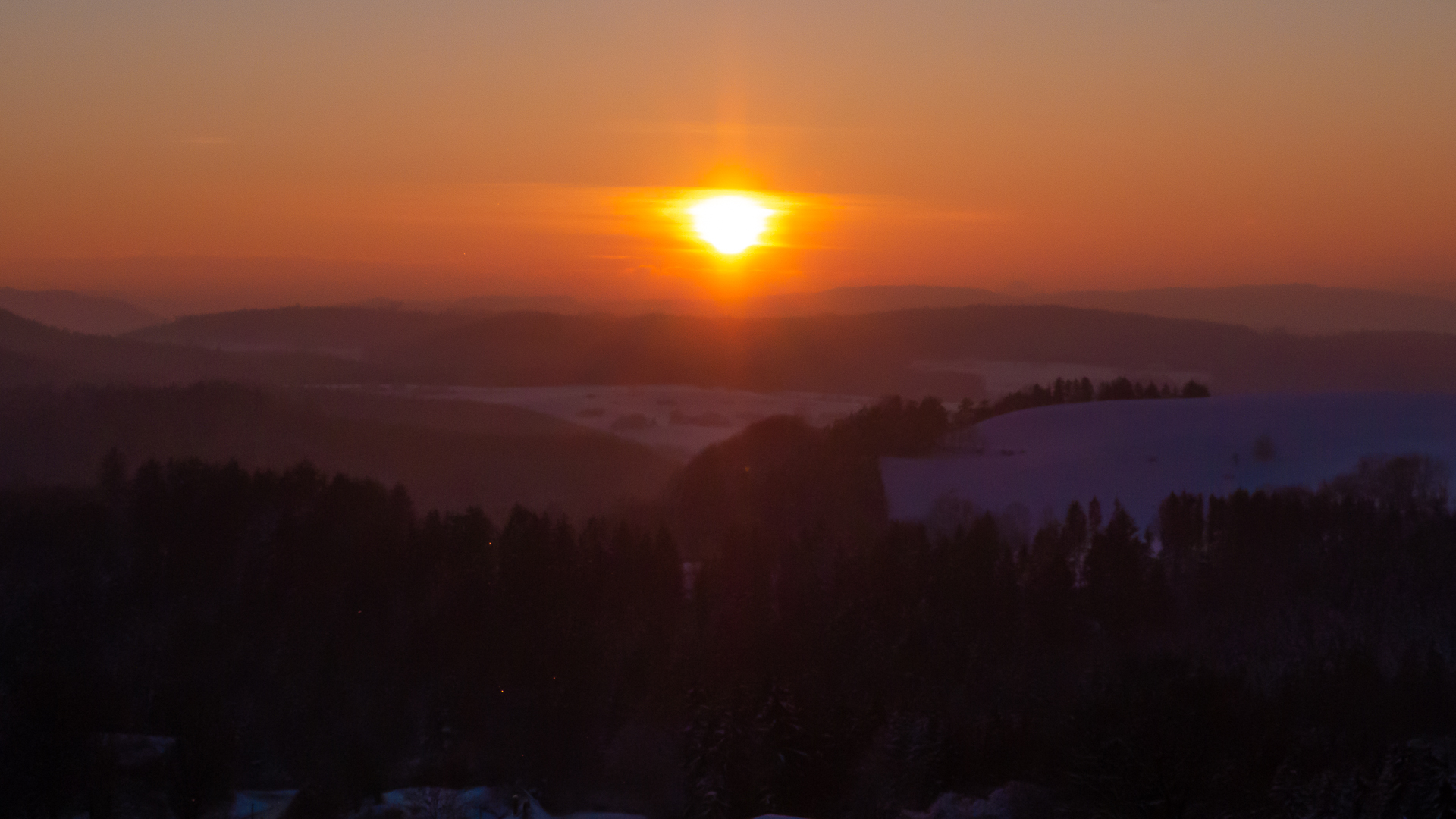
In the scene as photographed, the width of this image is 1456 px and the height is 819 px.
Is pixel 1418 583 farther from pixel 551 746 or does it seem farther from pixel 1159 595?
pixel 551 746

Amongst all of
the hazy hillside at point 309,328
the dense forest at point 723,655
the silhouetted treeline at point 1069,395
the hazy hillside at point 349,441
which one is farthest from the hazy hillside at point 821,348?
the dense forest at point 723,655

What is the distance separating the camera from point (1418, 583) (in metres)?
39.9

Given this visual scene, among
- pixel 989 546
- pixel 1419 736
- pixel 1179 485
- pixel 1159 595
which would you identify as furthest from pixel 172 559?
pixel 1179 485

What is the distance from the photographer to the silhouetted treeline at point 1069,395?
267ft

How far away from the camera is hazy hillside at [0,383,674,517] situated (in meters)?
86.2

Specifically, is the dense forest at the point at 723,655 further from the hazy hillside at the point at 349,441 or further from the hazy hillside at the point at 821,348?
the hazy hillside at the point at 821,348

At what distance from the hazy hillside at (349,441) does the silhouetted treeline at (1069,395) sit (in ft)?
62.7

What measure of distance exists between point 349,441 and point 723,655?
233ft

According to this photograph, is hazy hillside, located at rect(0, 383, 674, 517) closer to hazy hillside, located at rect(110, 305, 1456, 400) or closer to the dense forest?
hazy hillside, located at rect(110, 305, 1456, 400)

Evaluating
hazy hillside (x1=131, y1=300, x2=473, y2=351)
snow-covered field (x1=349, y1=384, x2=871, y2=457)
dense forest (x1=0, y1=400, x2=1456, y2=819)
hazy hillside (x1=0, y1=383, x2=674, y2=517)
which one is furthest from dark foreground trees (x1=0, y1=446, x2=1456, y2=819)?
hazy hillside (x1=131, y1=300, x2=473, y2=351)

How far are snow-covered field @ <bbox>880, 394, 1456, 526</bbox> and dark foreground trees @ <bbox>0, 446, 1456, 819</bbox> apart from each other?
730 cm

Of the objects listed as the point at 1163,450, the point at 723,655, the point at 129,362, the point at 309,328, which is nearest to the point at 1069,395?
the point at 1163,450

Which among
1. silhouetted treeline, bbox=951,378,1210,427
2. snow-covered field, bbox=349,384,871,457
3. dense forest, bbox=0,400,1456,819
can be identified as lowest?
dense forest, bbox=0,400,1456,819

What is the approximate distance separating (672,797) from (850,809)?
4.12 meters
